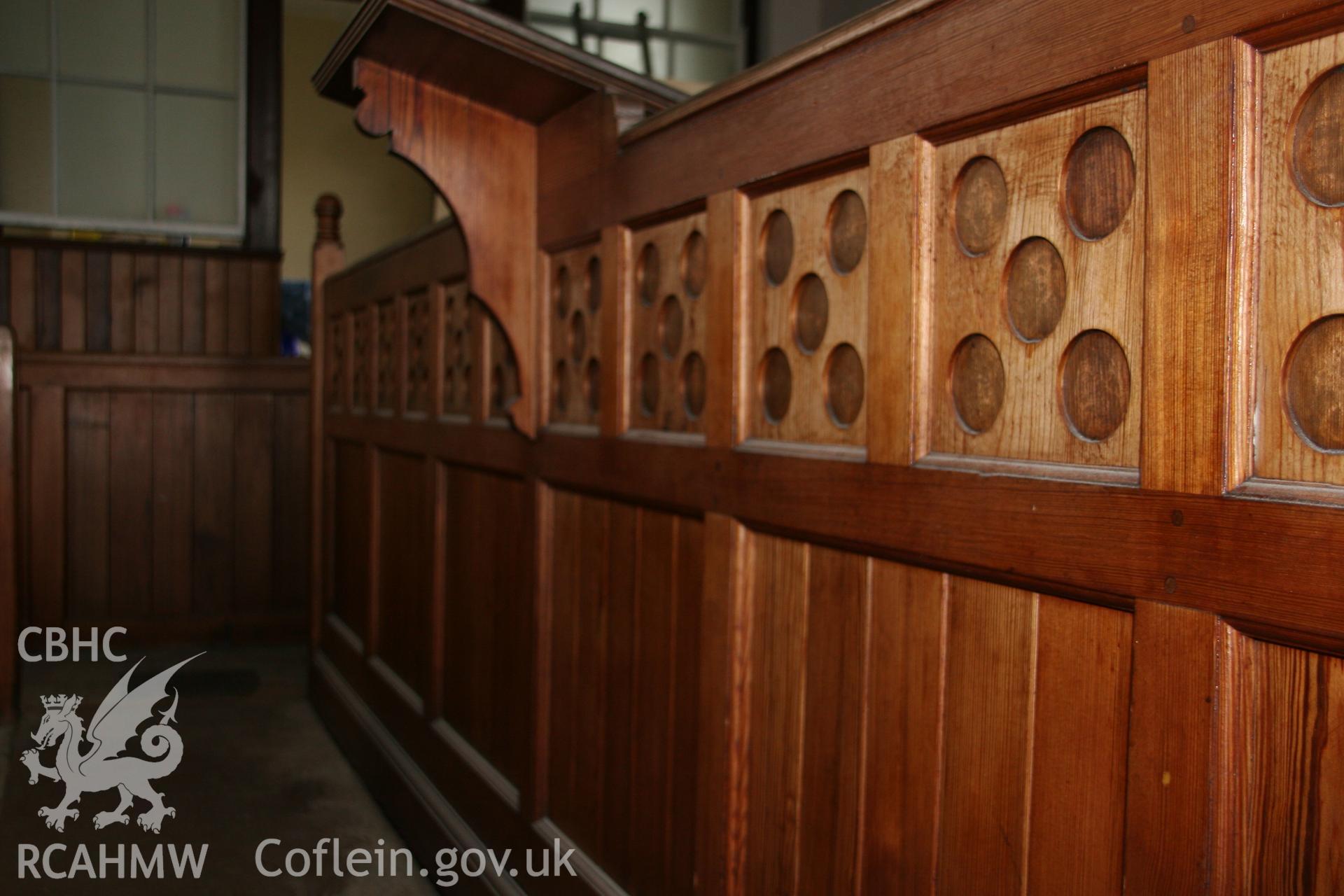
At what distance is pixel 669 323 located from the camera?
4.52ft

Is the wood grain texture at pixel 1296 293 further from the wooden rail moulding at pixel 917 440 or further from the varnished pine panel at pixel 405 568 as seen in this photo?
the varnished pine panel at pixel 405 568

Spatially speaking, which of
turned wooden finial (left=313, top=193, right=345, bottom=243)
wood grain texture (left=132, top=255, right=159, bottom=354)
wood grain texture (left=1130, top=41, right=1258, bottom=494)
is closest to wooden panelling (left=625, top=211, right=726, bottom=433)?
wood grain texture (left=1130, top=41, right=1258, bottom=494)

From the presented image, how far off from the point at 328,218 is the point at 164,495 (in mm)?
1389

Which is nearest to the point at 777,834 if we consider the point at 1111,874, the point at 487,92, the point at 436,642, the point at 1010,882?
the point at 1010,882

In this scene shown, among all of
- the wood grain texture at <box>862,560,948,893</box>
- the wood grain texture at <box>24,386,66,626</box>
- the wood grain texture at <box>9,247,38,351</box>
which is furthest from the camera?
the wood grain texture at <box>9,247,38,351</box>

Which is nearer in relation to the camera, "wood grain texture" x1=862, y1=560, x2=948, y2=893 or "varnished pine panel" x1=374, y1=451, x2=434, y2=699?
"wood grain texture" x1=862, y1=560, x2=948, y2=893

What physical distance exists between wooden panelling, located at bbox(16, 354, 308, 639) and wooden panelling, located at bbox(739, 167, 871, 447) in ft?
10.4

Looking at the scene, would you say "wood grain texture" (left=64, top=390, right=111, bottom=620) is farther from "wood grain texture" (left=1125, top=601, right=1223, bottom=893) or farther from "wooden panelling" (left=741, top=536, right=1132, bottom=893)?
"wood grain texture" (left=1125, top=601, right=1223, bottom=893)

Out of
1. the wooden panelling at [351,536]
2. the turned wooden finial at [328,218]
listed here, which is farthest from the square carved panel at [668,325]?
the turned wooden finial at [328,218]

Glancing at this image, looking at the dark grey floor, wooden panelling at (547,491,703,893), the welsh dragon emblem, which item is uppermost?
wooden panelling at (547,491,703,893)

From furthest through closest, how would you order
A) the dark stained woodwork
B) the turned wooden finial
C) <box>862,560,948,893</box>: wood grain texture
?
the dark stained woodwork < the turned wooden finial < <box>862,560,948,893</box>: wood grain texture

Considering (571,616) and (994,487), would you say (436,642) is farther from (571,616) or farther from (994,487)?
(994,487)

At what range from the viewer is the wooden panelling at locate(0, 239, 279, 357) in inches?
159

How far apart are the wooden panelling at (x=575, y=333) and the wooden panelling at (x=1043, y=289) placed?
661 mm
